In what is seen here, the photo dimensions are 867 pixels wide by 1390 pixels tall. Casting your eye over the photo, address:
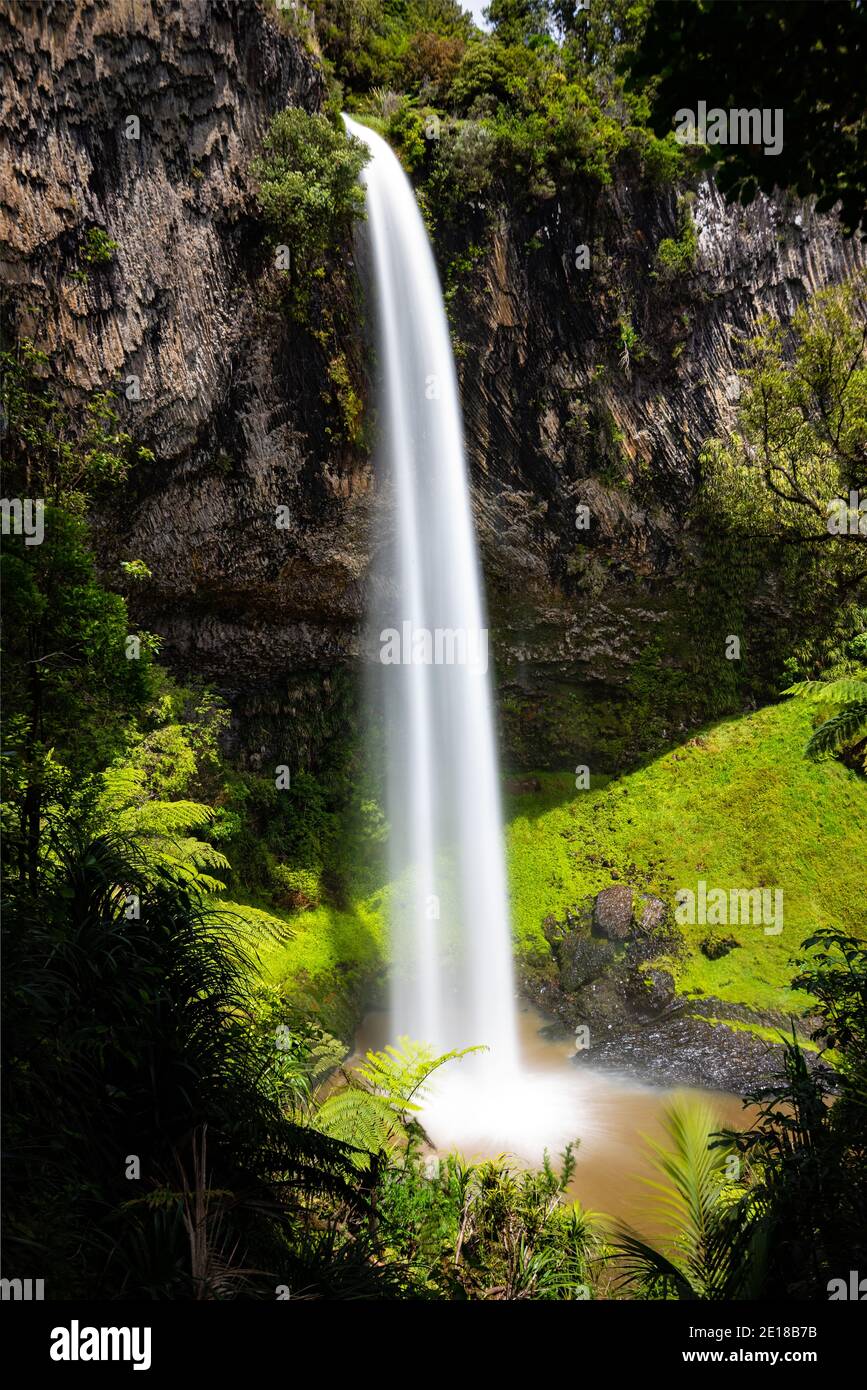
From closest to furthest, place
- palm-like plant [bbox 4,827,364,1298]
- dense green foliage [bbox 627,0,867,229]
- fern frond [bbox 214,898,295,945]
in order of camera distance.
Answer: dense green foliage [bbox 627,0,867,229] < palm-like plant [bbox 4,827,364,1298] < fern frond [bbox 214,898,295,945]

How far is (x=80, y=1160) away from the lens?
11.3 feet

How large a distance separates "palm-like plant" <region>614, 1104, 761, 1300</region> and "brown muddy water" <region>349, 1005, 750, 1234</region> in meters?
3.30

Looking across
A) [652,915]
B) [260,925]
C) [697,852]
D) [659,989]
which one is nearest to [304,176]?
[260,925]

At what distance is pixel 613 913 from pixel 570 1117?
4.36 metres

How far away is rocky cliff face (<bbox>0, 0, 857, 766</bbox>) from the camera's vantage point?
10.0 m

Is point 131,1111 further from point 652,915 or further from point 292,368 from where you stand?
point 292,368

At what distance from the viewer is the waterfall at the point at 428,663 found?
13297 millimetres

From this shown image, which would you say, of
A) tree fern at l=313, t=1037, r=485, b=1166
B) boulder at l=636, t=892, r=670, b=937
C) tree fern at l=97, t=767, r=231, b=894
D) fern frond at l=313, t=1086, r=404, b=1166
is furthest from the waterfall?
fern frond at l=313, t=1086, r=404, b=1166

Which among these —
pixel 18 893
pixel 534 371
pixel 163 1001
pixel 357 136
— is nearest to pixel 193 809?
pixel 18 893

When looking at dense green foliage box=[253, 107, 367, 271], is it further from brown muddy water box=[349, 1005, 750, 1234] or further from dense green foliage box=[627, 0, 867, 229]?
brown muddy water box=[349, 1005, 750, 1234]

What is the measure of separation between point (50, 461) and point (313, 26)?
9653mm

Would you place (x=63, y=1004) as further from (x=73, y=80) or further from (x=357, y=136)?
(x=357, y=136)

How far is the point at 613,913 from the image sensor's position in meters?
13.3

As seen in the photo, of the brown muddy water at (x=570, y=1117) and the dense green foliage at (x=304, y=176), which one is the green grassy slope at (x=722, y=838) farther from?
the dense green foliage at (x=304, y=176)
